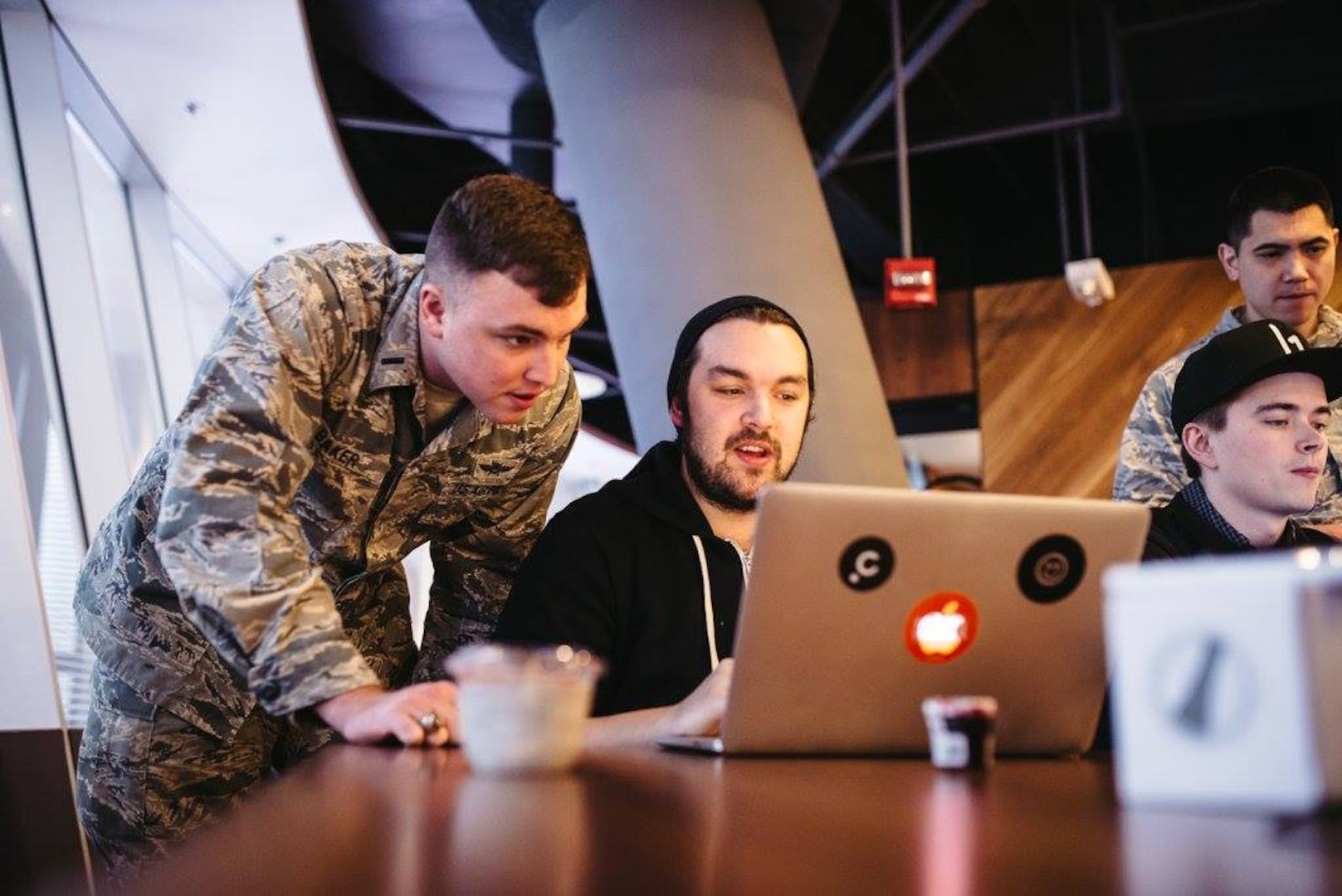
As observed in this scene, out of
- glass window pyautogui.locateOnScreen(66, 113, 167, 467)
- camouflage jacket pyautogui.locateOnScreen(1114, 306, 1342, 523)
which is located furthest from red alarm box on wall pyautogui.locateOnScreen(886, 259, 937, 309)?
glass window pyautogui.locateOnScreen(66, 113, 167, 467)

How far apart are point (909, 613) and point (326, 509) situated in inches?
49.4

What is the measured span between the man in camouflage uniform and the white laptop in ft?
7.84

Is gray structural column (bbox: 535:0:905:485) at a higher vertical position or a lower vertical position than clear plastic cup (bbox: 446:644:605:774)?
higher

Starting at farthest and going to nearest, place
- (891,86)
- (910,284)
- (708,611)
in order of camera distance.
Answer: (910,284), (891,86), (708,611)

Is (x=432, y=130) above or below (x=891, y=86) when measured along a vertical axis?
above

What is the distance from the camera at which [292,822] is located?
0.86m

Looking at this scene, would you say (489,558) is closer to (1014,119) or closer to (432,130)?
(432,130)

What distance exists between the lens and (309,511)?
2.21 meters

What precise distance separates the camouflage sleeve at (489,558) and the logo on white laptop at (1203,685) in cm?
159

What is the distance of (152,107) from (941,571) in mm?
6017

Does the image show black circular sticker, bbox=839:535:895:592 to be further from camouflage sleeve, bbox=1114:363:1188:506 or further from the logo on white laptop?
camouflage sleeve, bbox=1114:363:1188:506

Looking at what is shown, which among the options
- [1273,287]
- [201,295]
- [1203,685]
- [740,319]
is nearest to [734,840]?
[1203,685]

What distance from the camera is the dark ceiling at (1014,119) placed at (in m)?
6.61

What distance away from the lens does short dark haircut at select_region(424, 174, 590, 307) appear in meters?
1.90
